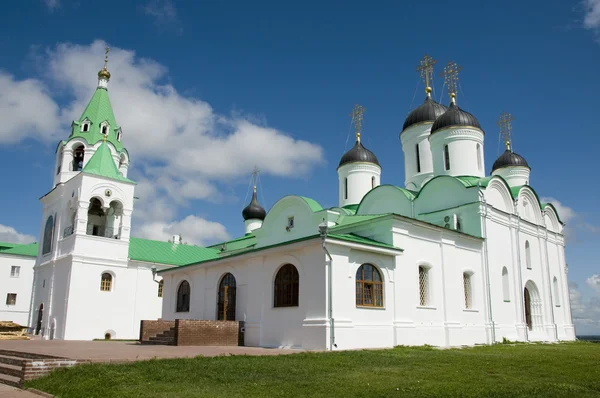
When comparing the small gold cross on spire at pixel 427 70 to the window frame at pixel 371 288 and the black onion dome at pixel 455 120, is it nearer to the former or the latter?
the black onion dome at pixel 455 120

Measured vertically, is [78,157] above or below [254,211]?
above

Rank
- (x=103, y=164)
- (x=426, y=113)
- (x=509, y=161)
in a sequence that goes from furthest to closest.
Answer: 1. (x=509, y=161)
2. (x=103, y=164)
3. (x=426, y=113)

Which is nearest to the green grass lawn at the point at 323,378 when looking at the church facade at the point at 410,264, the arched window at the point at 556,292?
the church facade at the point at 410,264

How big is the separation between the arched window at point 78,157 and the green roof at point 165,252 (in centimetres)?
566

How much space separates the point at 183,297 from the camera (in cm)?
2334

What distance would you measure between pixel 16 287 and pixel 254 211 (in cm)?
2052

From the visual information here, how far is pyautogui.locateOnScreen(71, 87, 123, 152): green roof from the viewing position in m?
31.2

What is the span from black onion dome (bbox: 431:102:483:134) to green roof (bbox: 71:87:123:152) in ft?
64.0

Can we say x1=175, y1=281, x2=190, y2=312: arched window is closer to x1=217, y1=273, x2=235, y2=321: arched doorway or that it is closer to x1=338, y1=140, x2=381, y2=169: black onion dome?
x1=217, y1=273, x2=235, y2=321: arched doorway

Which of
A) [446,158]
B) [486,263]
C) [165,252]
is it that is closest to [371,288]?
[486,263]

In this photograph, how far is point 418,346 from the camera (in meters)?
17.0

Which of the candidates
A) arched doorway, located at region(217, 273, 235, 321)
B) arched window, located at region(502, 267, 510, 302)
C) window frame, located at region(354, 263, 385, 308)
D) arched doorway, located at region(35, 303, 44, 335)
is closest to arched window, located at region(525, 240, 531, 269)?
arched window, located at region(502, 267, 510, 302)

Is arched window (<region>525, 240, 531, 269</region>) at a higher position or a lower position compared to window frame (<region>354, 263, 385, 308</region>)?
higher

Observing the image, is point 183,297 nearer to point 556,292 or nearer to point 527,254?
point 527,254
